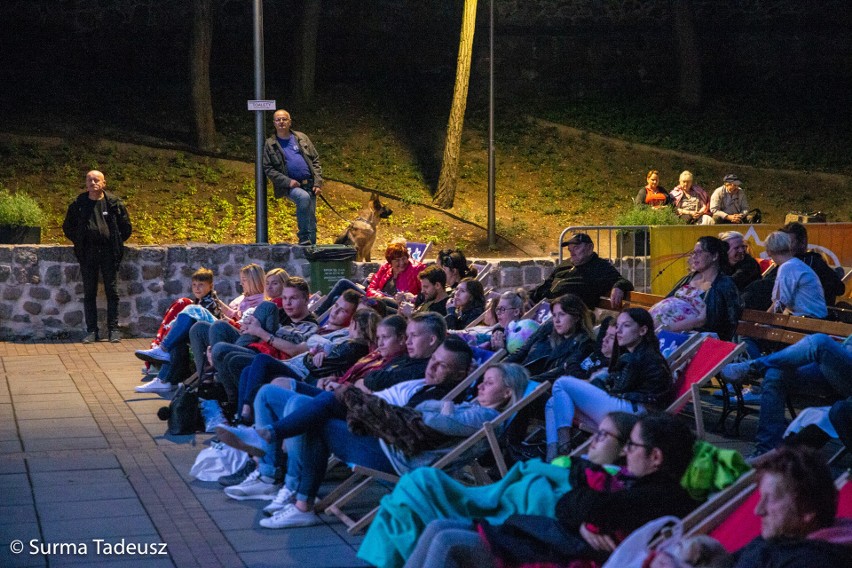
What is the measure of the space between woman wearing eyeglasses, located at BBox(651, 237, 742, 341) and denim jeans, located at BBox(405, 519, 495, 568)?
4.05 metres

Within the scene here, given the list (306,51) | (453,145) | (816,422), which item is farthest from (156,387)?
(306,51)

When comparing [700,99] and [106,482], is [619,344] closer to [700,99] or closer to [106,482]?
[106,482]

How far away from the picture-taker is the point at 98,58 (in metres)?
24.3

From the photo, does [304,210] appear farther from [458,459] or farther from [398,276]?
[458,459]

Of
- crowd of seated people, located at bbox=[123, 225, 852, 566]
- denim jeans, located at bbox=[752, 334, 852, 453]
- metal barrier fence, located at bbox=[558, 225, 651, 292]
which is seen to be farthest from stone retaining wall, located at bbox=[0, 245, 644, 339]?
denim jeans, located at bbox=[752, 334, 852, 453]

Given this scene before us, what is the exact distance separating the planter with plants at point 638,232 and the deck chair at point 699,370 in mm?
6625

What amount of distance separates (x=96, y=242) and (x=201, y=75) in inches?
356

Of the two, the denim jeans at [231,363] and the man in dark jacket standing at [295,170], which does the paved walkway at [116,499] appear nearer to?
the denim jeans at [231,363]

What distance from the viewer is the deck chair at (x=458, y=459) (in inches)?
226

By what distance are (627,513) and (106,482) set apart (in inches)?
145

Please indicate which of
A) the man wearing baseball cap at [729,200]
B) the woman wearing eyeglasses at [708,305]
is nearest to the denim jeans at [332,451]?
the woman wearing eyeglasses at [708,305]

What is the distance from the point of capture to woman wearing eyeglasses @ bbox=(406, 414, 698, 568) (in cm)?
427

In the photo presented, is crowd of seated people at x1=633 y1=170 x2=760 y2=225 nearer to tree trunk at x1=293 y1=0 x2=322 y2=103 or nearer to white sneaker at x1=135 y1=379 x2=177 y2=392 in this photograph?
white sneaker at x1=135 y1=379 x2=177 y2=392

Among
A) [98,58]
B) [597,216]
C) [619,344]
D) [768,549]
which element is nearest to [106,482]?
[619,344]
